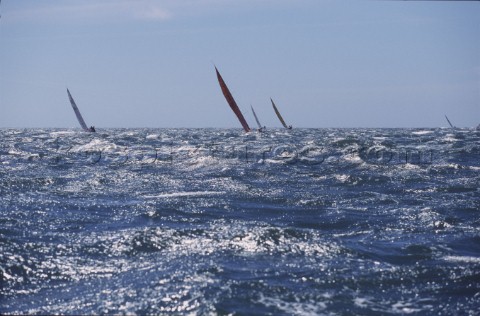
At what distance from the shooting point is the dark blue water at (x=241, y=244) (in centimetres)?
609

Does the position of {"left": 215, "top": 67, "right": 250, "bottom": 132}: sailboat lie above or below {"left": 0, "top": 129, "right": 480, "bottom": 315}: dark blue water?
above

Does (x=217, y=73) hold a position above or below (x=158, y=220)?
above

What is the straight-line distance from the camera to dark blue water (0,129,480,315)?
A: 609cm

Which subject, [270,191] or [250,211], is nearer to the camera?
[250,211]

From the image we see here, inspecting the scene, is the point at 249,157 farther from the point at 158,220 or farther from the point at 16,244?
the point at 16,244

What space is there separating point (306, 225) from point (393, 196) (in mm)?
4457

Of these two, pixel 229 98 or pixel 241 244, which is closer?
pixel 241 244

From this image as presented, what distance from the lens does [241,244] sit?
8.52 m

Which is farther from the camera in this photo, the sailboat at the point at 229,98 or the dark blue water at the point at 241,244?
the sailboat at the point at 229,98

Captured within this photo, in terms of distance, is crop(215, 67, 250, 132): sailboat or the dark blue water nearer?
the dark blue water

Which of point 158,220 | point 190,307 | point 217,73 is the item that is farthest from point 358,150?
point 190,307

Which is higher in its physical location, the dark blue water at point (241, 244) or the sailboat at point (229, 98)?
the sailboat at point (229, 98)

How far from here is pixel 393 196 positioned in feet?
44.8

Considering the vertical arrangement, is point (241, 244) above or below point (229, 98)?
below
